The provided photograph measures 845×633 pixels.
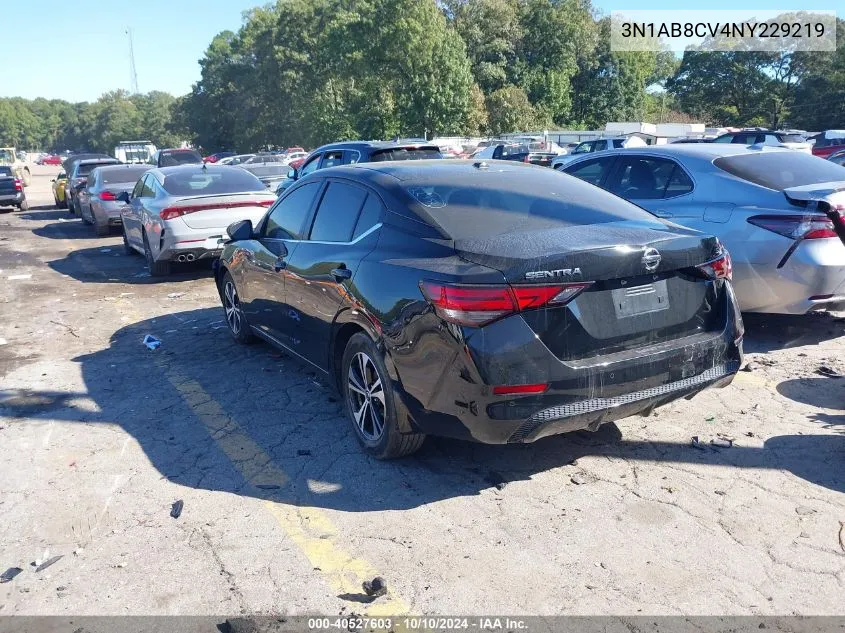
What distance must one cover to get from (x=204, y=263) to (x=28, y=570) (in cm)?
899

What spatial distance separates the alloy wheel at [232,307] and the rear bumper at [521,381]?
3.40 metres

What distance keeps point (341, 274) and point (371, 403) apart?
0.82 meters

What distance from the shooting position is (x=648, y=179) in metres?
7.05

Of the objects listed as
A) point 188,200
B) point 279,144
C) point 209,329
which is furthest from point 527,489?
point 279,144

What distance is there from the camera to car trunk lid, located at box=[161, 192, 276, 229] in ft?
33.2

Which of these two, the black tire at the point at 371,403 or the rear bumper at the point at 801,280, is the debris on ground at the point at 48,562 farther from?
the rear bumper at the point at 801,280

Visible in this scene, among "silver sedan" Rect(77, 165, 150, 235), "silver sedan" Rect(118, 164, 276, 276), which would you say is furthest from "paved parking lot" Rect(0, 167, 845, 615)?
"silver sedan" Rect(77, 165, 150, 235)

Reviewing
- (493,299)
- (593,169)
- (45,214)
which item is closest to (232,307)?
(593,169)

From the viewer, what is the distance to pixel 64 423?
207 inches

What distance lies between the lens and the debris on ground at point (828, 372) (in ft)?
18.2

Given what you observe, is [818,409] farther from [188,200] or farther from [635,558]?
[188,200]

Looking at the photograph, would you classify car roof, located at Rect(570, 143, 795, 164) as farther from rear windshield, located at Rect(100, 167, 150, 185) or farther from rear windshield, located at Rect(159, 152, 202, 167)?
rear windshield, located at Rect(159, 152, 202, 167)

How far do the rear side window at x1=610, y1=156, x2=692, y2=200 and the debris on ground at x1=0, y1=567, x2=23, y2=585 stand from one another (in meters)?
5.88

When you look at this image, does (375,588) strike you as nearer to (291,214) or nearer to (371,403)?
(371,403)
